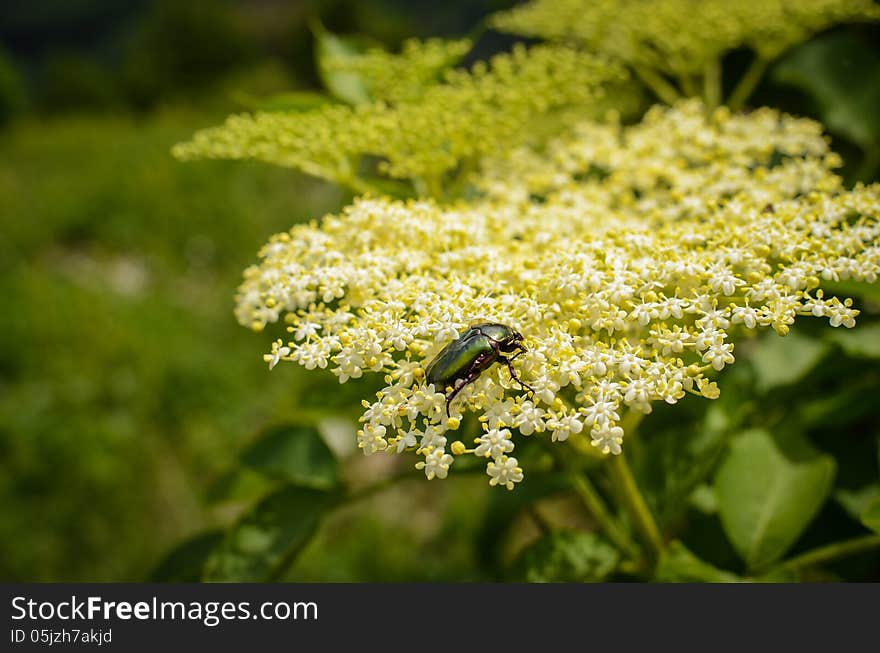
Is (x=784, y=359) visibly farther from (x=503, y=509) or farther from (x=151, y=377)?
(x=151, y=377)

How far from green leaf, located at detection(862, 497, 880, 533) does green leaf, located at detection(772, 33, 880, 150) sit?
92cm

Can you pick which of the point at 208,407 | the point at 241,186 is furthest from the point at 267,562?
the point at 241,186

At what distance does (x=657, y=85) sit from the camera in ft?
6.05

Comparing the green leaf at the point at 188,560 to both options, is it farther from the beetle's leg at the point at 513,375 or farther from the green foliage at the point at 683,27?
the green foliage at the point at 683,27

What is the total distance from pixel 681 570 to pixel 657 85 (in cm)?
124

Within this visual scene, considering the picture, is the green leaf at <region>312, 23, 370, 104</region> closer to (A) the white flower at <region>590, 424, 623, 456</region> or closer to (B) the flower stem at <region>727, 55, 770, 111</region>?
(B) the flower stem at <region>727, 55, 770, 111</region>

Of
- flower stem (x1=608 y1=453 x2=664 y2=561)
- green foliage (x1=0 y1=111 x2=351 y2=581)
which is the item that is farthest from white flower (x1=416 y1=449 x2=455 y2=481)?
green foliage (x1=0 y1=111 x2=351 y2=581)

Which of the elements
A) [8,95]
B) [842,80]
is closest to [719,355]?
[842,80]

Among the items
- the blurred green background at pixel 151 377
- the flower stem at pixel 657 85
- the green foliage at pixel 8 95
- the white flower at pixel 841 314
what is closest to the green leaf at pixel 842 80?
the blurred green background at pixel 151 377

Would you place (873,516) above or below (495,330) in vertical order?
below

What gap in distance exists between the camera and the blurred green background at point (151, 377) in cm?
325

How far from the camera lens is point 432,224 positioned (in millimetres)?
1062

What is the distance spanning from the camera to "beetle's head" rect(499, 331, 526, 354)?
88 centimetres

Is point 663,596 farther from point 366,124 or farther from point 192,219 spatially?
point 192,219
